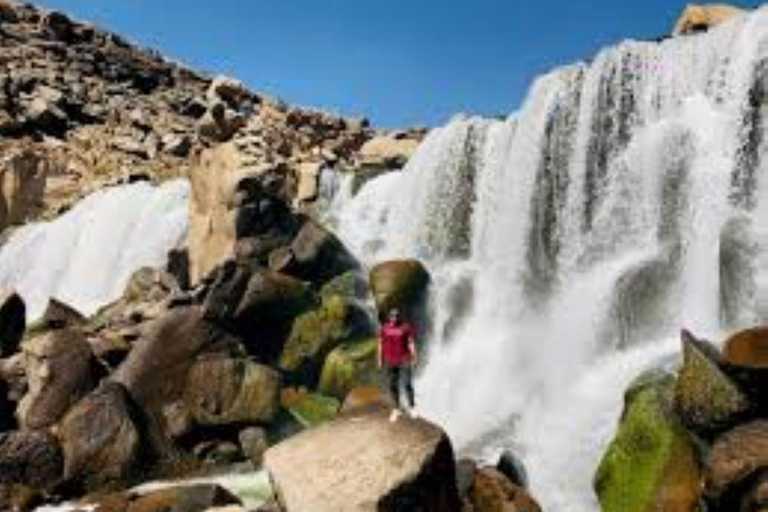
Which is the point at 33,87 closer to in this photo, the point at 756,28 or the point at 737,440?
the point at 756,28

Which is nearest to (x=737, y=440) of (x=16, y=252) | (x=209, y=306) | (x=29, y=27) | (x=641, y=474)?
(x=641, y=474)

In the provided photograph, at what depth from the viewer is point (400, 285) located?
1633 inches

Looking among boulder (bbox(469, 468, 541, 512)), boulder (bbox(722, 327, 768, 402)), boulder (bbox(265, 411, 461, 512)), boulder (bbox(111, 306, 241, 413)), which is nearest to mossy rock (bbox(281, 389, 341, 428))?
boulder (bbox(111, 306, 241, 413))

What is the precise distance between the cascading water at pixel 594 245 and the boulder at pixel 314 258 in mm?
3308

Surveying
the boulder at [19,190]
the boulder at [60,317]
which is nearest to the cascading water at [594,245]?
the boulder at [60,317]

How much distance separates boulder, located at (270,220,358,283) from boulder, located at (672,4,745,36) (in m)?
13.2

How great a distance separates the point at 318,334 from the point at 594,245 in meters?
8.63

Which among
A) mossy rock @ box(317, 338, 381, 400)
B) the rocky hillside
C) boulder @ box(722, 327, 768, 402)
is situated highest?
the rocky hillside

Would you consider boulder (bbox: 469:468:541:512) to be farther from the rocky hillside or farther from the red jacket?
the rocky hillside

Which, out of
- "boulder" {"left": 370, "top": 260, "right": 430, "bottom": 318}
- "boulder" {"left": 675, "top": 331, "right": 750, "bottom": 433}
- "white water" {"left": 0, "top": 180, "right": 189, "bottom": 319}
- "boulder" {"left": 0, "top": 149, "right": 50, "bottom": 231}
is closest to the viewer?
"boulder" {"left": 675, "top": 331, "right": 750, "bottom": 433}

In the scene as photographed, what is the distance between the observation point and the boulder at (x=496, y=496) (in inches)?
1041

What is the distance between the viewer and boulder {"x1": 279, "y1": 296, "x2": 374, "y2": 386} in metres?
39.5

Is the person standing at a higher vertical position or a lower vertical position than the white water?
lower

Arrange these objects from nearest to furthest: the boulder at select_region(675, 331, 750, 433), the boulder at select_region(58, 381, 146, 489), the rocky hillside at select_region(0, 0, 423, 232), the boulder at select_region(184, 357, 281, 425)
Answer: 1. the boulder at select_region(675, 331, 750, 433)
2. the boulder at select_region(58, 381, 146, 489)
3. the boulder at select_region(184, 357, 281, 425)
4. the rocky hillside at select_region(0, 0, 423, 232)
